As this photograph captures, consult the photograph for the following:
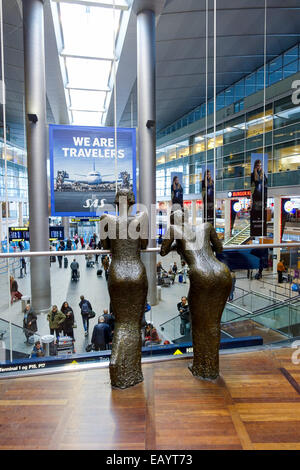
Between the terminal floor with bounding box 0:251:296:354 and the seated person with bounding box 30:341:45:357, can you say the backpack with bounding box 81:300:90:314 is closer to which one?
the terminal floor with bounding box 0:251:296:354

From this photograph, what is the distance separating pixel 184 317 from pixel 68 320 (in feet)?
5.11

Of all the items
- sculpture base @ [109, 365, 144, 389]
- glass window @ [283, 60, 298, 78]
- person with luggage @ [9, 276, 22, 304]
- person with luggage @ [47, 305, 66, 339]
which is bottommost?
person with luggage @ [47, 305, 66, 339]

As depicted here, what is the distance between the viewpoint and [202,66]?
1234 centimetres

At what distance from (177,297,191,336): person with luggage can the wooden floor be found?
62 cm

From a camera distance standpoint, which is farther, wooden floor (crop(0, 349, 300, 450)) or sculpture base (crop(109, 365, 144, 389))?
sculpture base (crop(109, 365, 144, 389))

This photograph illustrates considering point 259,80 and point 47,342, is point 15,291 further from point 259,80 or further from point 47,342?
point 259,80

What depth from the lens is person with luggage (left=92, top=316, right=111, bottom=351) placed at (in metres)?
3.20

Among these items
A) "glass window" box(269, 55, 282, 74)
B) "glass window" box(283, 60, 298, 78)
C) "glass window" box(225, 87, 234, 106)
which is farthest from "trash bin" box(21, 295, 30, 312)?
"glass window" box(225, 87, 234, 106)

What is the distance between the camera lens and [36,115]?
7293mm

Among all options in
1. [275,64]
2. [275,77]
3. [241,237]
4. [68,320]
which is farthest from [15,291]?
[275,64]

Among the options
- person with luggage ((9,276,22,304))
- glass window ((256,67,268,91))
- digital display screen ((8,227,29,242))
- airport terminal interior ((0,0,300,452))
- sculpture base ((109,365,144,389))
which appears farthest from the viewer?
glass window ((256,67,268,91))

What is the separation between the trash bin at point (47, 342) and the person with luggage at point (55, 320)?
0.25 ft
